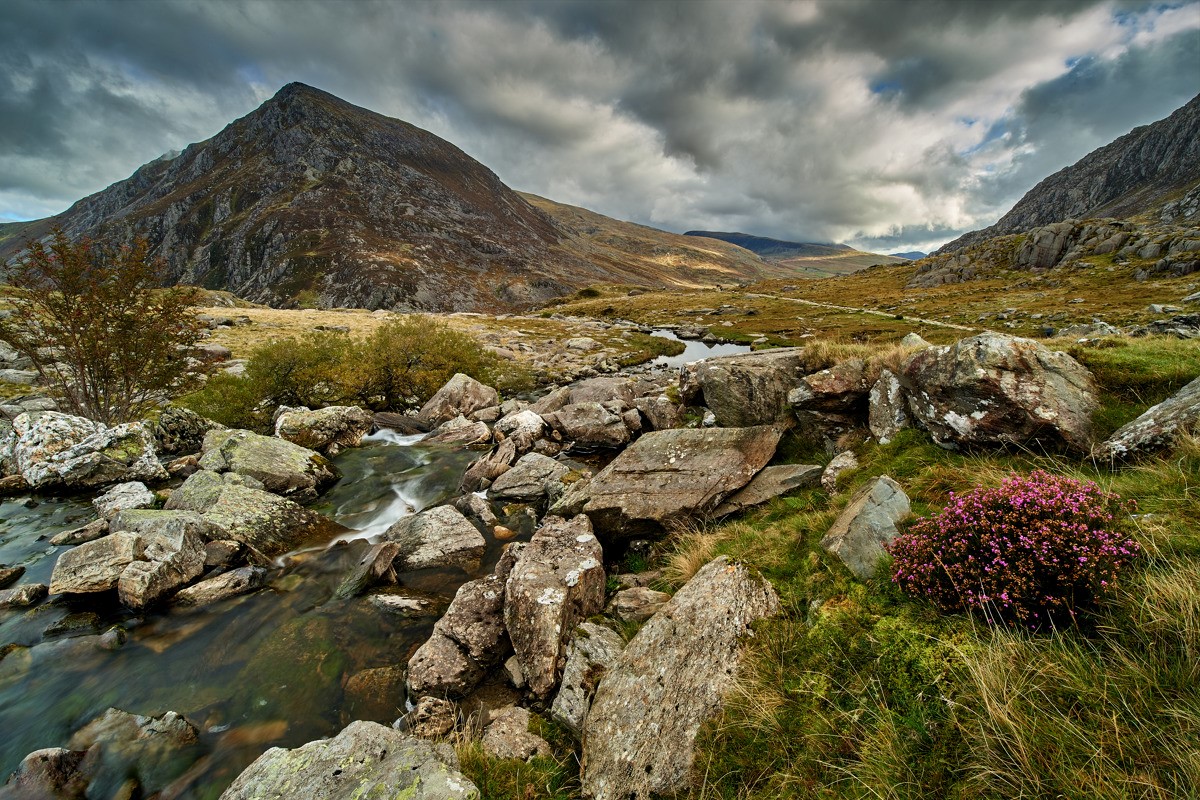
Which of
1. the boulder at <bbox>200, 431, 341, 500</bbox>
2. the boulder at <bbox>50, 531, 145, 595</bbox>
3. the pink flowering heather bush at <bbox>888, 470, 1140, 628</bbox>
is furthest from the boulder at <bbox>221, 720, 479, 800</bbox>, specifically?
the boulder at <bbox>200, 431, 341, 500</bbox>

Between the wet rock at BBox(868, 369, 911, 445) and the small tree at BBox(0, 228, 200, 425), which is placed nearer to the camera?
the wet rock at BBox(868, 369, 911, 445)

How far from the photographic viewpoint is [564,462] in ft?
69.4

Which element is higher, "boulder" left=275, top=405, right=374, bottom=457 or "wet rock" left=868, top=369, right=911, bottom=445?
"wet rock" left=868, top=369, right=911, bottom=445

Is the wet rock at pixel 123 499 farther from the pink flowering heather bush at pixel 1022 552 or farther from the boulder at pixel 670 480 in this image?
the pink flowering heather bush at pixel 1022 552

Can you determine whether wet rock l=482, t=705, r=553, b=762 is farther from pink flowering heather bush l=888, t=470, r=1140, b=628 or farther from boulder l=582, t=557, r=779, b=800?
pink flowering heather bush l=888, t=470, r=1140, b=628

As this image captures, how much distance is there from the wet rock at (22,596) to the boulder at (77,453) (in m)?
7.88

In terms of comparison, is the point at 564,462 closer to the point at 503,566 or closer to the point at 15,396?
the point at 503,566

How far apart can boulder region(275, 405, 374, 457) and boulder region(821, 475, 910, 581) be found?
2495 centimetres

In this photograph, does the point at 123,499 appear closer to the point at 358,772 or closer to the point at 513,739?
the point at 358,772

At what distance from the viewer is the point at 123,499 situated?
16297mm

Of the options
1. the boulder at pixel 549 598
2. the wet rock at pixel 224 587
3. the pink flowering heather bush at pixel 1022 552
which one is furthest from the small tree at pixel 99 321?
the pink flowering heather bush at pixel 1022 552

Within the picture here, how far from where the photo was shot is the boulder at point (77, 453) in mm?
18156

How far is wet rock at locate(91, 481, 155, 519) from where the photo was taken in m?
15.9

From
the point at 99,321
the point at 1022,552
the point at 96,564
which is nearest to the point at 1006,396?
the point at 1022,552
